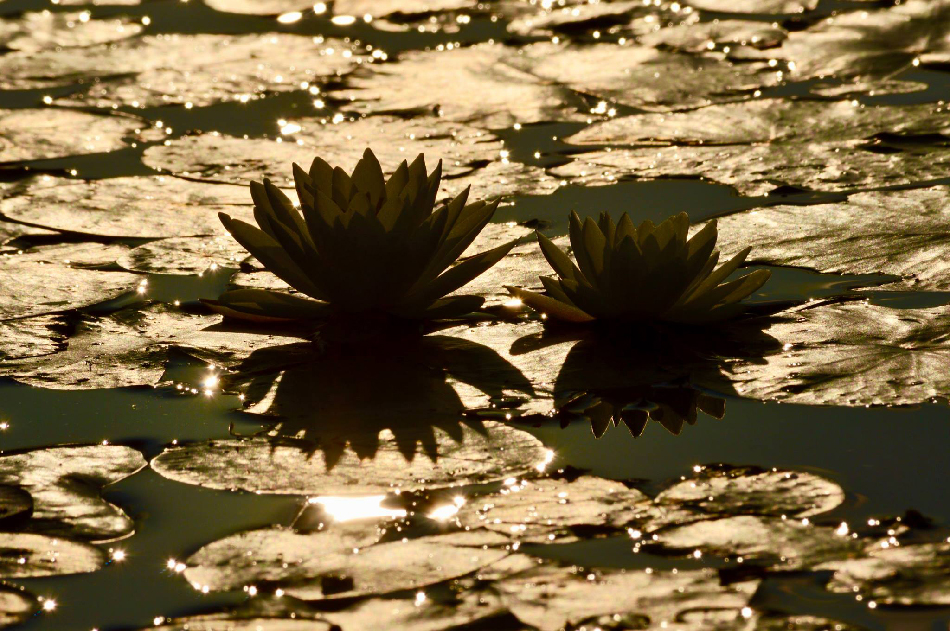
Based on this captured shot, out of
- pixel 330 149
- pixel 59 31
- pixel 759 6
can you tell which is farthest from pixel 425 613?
pixel 59 31

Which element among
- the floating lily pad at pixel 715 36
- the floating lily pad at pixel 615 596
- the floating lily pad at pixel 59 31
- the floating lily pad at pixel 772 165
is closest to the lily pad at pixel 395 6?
the floating lily pad at pixel 59 31

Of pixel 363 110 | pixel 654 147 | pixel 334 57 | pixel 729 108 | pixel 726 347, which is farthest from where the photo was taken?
pixel 334 57

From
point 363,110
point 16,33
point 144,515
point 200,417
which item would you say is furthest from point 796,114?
point 16,33

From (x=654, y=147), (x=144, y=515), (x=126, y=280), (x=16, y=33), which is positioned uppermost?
(x=16, y=33)

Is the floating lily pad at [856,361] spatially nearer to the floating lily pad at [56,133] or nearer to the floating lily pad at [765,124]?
the floating lily pad at [765,124]

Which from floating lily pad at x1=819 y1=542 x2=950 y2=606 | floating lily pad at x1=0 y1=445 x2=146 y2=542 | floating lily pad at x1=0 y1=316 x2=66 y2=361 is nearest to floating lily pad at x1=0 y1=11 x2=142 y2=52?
floating lily pad at x1=0 y1=316 x2=66 y2=361

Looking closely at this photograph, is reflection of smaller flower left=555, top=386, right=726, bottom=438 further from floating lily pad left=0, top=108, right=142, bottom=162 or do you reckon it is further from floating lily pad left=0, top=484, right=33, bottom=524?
floating lily pad left=0, top=108, right=142, bottom=162

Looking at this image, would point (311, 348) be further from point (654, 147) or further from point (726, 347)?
point (654, 147)
